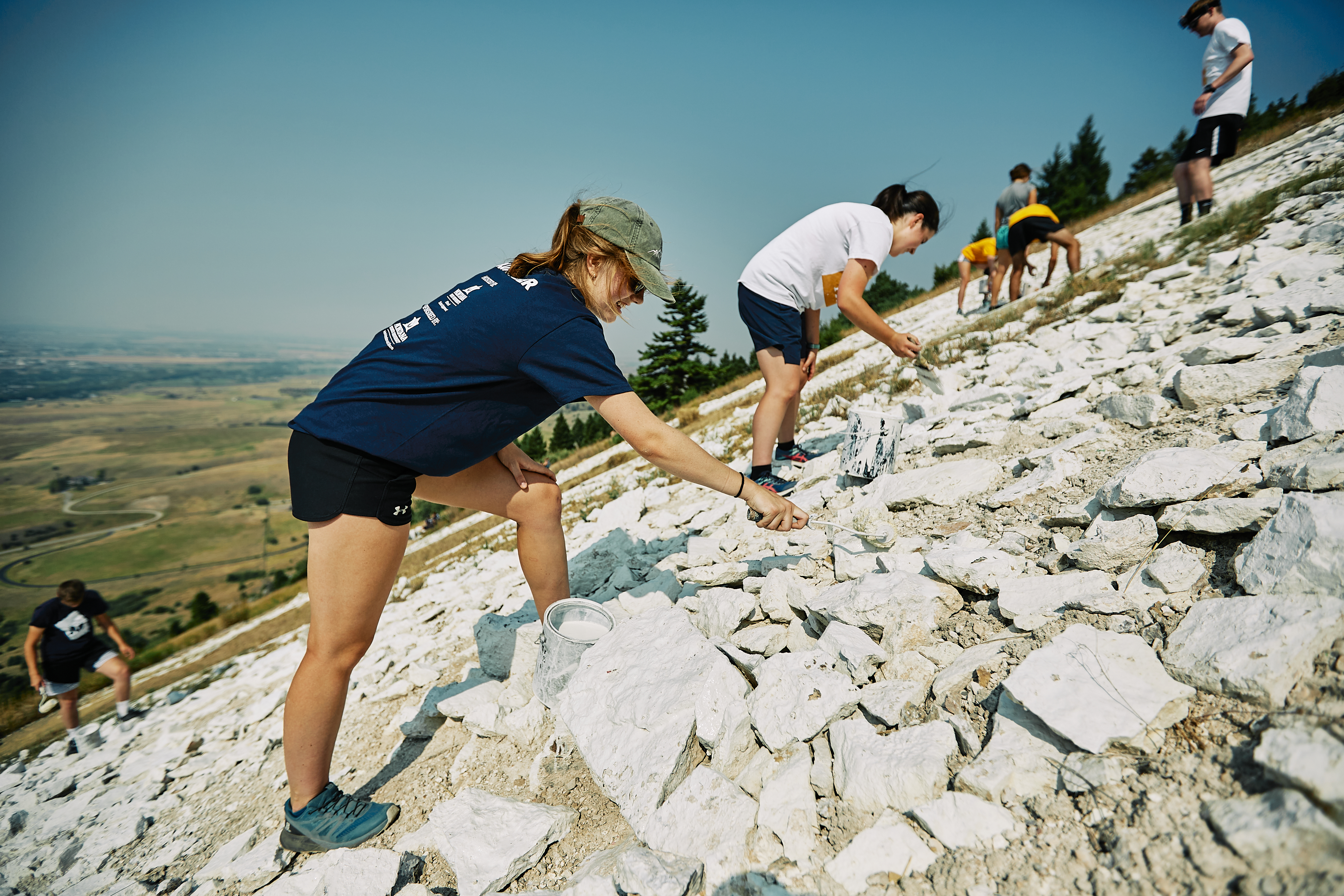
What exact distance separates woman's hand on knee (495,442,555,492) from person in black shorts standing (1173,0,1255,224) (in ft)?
27.5

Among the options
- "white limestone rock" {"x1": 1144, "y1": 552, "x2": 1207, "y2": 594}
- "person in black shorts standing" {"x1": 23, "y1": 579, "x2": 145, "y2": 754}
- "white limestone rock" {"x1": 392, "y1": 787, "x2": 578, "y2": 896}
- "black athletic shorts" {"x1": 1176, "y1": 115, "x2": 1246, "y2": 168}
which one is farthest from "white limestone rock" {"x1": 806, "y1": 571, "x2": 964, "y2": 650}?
"person in black shorts standing" {"x1": 23, "y1": 579, "x2": 145, "y2": 754}

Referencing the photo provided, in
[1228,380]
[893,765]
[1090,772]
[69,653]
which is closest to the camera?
[1090,772]

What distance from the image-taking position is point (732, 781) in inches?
70.3

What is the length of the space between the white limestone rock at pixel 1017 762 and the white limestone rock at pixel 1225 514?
927mm

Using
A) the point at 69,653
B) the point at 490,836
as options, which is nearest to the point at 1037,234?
the point at 490,836

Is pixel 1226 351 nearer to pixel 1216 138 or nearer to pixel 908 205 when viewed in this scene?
pixel 908 205

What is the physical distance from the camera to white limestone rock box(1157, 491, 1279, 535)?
174cm

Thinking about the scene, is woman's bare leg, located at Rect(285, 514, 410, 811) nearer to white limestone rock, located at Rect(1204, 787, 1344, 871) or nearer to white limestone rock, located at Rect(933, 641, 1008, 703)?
white limestone rock, located at Rect(933, 641, 1008, 703)

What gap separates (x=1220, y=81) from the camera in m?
6.15

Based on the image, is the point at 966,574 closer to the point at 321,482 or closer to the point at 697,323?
the point at 321,482

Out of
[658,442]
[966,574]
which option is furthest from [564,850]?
[966,574]

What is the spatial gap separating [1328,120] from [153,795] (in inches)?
749

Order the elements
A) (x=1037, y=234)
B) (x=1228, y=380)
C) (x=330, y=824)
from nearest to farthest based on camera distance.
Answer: (x=330, y=824) < (x=1228, y=380) < (x=1037, y=234)

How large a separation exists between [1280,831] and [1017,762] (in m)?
0.47
